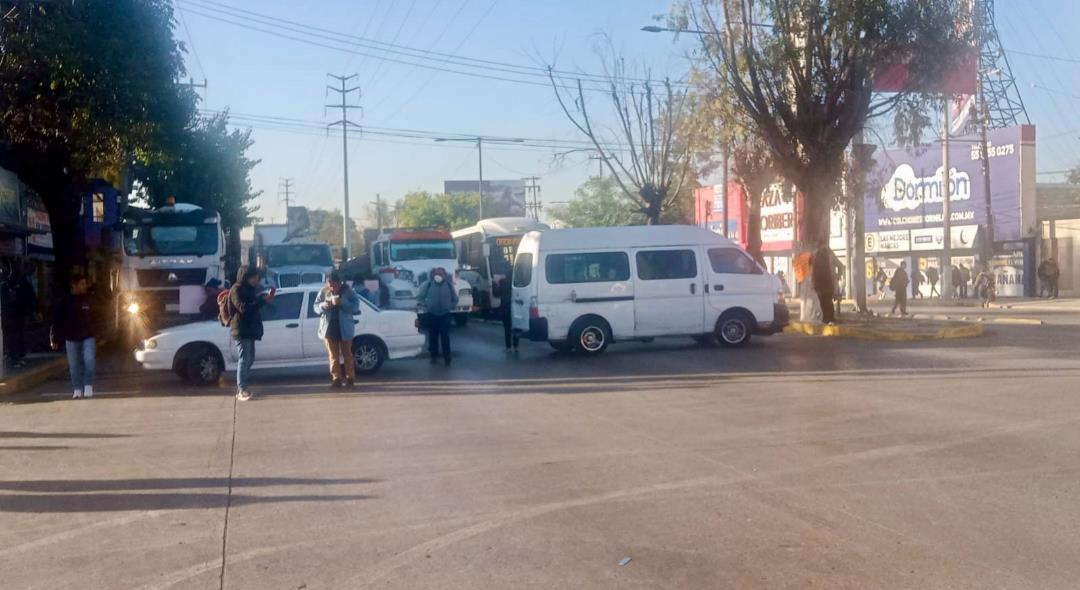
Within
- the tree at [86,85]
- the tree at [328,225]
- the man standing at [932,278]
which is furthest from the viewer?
the tree at [328,225]

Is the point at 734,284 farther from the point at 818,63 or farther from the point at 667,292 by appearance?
the point at 818,63

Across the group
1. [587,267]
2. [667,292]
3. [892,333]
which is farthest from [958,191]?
[587,267]

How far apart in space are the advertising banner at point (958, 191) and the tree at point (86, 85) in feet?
93.2

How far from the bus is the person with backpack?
18.1 m

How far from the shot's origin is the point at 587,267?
19422mm

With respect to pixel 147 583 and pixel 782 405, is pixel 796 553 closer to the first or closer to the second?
pixel 147 583

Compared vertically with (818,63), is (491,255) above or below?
below

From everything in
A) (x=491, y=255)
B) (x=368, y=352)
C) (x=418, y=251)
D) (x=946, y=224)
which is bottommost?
(x=368, y=352)

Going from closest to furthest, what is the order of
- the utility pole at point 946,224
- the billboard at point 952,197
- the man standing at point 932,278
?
the utility pole at point 946,224 < the billboard at point 952,197 < the man standing at point 932,278

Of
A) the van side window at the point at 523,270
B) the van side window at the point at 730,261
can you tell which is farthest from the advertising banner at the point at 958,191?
the van side window at the point at 523,270

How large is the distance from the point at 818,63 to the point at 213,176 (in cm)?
3203

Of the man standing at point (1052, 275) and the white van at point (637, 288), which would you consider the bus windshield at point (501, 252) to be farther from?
the man standing at point (1052, 275)

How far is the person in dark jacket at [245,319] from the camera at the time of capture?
47.1ft

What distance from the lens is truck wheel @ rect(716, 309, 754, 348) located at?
1997cm
